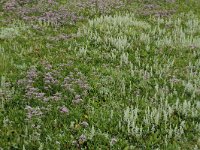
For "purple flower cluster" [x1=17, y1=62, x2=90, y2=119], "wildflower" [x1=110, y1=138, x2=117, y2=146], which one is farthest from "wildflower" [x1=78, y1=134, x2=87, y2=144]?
"purple flower cluster" [x1=17, y1=62, x2=90, y2=119]

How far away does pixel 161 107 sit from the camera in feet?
30.2

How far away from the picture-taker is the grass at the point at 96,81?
8.34 metres

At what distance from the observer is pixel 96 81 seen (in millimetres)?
10633

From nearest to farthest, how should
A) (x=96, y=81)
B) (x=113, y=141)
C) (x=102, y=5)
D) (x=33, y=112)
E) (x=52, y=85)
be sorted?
(x=113, y=141)
(x=33, y=112)
(x=52, y=85)
(x=96, y=81)
(x=102, y=5)

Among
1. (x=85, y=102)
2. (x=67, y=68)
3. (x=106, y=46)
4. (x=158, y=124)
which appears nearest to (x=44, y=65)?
(x=67, y=68)

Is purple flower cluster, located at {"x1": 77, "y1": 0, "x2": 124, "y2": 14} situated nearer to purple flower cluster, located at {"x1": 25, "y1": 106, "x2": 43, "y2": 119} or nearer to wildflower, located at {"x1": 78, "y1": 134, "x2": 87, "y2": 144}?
purple flower cluster, located at {"x1": 25, "y1": 106, "x2": 43, "y2": 119}

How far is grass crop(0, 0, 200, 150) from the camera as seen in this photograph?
834 centimetres

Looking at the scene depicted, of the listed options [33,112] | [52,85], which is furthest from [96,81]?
[33,112]

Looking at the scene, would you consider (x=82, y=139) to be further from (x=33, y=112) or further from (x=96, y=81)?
(x=96, y=81)

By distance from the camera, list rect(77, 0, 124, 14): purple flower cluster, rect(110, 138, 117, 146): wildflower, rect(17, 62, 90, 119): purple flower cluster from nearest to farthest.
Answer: rect(110, 138, 117, 146): wildflower, rect(17, 62, 90, 119): purple flower cluster, rect(77, 0, 124, 14): purple flower cluster

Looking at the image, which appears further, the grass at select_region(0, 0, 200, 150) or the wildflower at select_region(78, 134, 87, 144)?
the grass at select_region(0, 0, 200, 150)

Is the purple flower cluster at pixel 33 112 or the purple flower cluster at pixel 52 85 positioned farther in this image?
the purple flower cluster at pixel 52 85

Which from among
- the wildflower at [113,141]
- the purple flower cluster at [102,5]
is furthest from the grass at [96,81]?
the purple flower cluster at [102,5]

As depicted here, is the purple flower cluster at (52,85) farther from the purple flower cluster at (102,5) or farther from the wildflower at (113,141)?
the purple flower cluster at (102,5)
